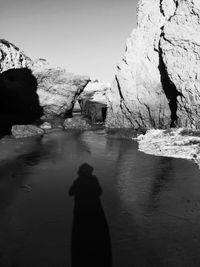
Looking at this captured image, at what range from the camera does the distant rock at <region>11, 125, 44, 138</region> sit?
3316 cm

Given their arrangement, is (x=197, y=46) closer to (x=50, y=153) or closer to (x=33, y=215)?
(x=50, y=153)

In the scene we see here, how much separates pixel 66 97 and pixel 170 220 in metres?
39.5

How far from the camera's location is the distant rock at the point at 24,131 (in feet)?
109

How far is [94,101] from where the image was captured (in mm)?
47719

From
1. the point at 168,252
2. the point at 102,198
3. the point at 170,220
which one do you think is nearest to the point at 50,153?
the point at 102,198

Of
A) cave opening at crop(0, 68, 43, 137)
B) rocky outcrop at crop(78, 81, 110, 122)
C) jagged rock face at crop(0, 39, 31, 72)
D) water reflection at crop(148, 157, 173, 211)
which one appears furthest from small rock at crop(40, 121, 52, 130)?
jagged rock face at crop(0, 39, 31, 72)

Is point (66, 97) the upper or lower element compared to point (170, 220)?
upper

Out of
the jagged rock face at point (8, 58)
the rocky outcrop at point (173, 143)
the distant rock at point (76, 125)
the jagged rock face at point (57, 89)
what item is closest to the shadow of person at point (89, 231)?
the rocky outcrop at point (173, 143)

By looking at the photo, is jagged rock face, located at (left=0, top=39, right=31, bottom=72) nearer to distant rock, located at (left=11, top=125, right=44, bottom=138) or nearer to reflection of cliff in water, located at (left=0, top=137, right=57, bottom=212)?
distant rock, located at (left=11, top=125, right=44, bottom=138)

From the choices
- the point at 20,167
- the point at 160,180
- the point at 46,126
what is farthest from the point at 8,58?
the point at 160,180

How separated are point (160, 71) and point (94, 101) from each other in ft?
49.4

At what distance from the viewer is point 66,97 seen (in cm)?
4847

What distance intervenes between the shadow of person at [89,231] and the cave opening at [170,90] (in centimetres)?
2125

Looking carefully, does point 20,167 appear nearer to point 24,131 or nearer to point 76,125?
point 24,131
